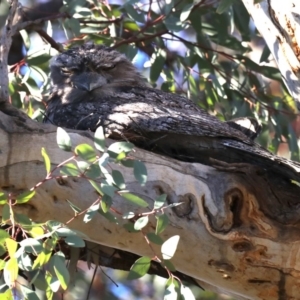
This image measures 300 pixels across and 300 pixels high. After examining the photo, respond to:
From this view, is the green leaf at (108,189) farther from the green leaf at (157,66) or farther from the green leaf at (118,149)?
the green leaf at (157,66)

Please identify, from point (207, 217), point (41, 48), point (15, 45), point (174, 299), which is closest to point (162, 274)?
point (207, 217)

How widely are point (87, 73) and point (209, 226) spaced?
1461 millimetres

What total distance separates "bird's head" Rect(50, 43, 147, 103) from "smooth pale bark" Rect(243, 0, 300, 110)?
44.5 inches

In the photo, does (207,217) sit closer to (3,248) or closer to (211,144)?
(211,144)

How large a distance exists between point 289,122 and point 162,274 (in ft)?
5.47

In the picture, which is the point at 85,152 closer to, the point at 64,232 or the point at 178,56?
the point at 64,232

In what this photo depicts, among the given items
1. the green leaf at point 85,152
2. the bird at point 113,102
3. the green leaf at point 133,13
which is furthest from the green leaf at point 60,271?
the green leaf at point 133,13

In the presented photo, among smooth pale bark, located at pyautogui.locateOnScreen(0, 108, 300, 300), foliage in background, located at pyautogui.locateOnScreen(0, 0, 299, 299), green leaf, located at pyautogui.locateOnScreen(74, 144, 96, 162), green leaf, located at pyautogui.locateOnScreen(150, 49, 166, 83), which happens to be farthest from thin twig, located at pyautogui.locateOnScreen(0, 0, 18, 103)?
green leaf, located at pyautogui.locateOnScreen(150, 49, 166, 83)

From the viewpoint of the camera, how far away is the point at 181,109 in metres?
3.36

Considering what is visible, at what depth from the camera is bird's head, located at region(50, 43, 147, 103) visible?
3.76 m

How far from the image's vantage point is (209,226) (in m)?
2.69

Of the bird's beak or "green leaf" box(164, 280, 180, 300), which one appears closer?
"green leaf" box(164, 280, 180, 300)

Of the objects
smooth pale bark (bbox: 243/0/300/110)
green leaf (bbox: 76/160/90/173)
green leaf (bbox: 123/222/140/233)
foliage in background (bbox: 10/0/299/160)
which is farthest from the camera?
foliage in background (bbox: 10/0/299/160)

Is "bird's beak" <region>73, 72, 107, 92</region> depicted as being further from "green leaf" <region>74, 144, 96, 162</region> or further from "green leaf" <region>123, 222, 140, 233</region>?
"green leaf" <region>74, 144, 96, 162</region>
